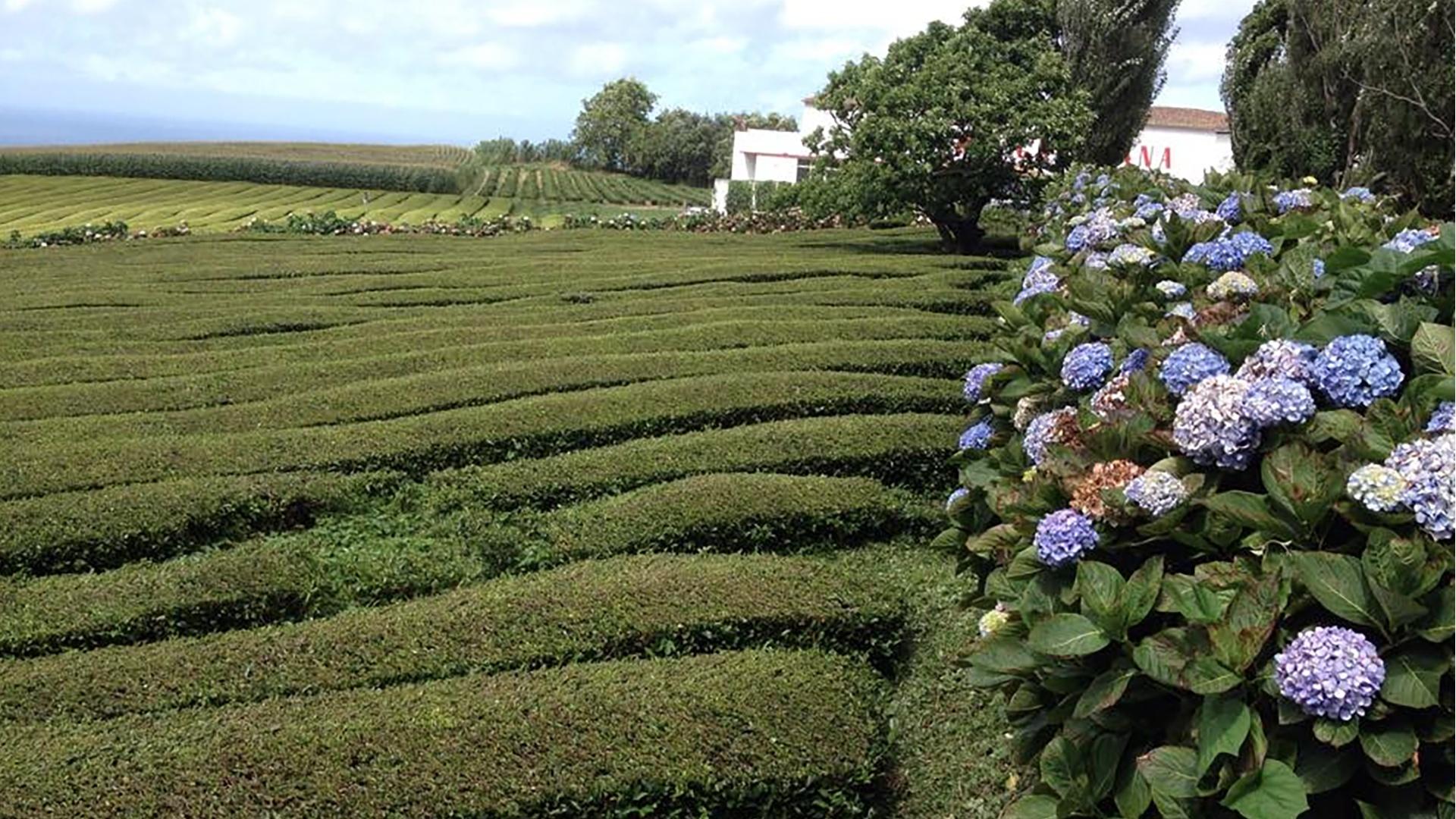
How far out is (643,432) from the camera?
915cm

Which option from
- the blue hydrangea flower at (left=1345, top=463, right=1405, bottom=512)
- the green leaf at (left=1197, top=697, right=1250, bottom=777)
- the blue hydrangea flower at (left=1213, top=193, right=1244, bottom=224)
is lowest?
the green leaf at (left=1197, top=697, right=1250, bottom=777)

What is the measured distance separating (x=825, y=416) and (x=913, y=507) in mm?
1668

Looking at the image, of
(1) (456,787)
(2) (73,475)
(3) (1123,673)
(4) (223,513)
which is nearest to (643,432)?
(4) (223,513)

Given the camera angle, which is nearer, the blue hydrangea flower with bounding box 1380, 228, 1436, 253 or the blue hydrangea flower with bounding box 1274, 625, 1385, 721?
the blue hydrangea flower with bounding box 1274, 625, 1385, 721

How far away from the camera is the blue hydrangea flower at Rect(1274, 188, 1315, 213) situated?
6.15 m

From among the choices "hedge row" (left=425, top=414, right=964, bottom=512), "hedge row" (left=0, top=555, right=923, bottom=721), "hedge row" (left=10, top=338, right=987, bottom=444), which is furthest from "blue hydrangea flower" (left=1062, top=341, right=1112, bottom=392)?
"hedge row" (left=10, top=338, right=987, bottom=444)

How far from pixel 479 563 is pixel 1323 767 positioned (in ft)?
17.6

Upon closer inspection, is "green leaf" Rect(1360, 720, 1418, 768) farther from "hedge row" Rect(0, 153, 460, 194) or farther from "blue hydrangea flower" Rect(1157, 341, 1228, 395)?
"hedge row" Rect(0, 153, 460, 194)

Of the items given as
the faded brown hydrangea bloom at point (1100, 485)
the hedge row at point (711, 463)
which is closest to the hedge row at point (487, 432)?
the hedge row at point (711, 463)

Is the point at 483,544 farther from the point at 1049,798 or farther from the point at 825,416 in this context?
the point at 1049,798

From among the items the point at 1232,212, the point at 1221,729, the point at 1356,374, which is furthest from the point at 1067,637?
the point at 1232,212

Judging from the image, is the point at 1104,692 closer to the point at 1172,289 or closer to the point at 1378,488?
the point at 1378,488

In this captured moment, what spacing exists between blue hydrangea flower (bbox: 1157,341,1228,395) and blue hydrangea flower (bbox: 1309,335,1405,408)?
0.87ft

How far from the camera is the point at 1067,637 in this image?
9.09ft
